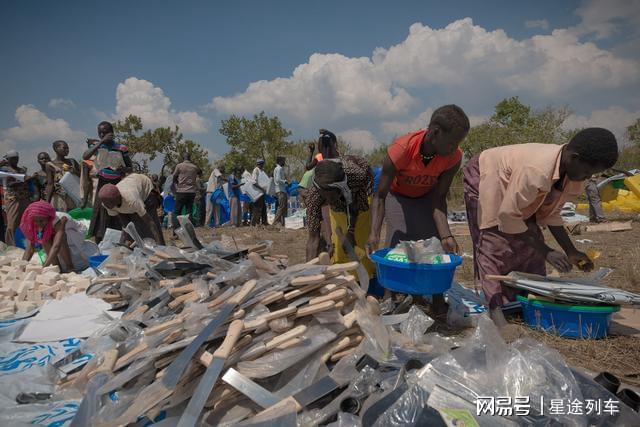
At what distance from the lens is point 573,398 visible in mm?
1569

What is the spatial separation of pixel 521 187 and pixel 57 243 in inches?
189

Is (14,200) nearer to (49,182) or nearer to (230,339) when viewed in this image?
(49,182)

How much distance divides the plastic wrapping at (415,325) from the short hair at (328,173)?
121 centimetres

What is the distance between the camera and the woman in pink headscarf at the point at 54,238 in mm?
4312

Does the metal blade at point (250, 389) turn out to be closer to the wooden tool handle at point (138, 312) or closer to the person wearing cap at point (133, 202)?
the wooden tool handle at point (138, 312)

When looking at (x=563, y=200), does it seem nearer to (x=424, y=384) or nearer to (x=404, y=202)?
(x=404, y=202)

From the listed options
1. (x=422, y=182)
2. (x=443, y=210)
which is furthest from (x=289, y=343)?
(x=443, y=210)

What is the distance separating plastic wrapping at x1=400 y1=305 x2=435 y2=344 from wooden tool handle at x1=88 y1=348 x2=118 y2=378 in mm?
1663

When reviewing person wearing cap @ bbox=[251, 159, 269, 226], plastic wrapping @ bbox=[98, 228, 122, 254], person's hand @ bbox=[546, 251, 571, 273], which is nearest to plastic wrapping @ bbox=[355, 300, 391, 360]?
person's hand @ bbox=[546, 251, 571, 273]

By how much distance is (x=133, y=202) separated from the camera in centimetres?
441

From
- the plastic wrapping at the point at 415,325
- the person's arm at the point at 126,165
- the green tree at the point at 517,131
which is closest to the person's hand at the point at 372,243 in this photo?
the plastic wrapping at the point at 415,325

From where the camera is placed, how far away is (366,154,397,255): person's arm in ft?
10.0

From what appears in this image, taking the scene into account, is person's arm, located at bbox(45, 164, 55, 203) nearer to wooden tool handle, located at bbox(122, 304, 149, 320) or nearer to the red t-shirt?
wooden tool handle, located at bbox(122, 304, 149, 320)

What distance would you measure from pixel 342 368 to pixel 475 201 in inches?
75.2
